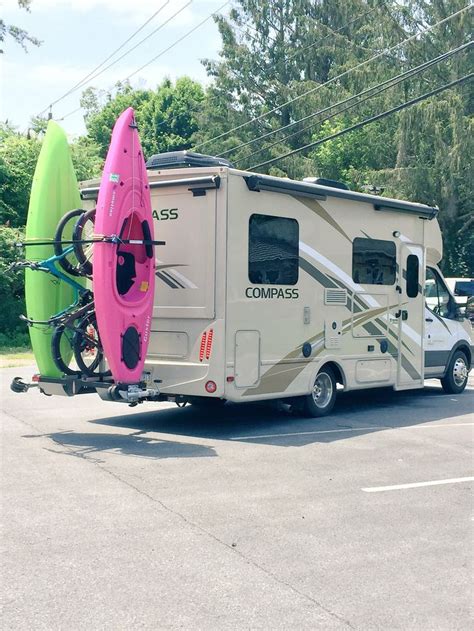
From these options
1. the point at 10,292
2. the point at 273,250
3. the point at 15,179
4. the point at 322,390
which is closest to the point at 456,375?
the point at 322,390

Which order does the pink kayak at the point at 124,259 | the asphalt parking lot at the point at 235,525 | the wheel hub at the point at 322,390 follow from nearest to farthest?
the asphalt parking lot at the point at 235,525, the pink kayak at the point at 124,259, the wheel hub at the point at 322,390

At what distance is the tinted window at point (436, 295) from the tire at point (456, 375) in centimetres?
81

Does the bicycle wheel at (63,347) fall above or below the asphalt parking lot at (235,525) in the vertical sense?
above

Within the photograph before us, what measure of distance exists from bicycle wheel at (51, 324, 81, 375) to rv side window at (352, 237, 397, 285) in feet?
13.6

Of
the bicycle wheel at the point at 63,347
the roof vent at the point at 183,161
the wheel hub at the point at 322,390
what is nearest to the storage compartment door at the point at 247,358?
the wheel hub at the point at 322,390

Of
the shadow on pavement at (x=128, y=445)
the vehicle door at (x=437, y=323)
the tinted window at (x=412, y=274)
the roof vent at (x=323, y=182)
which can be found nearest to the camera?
the shadow on pavement at (x=128, y=445)

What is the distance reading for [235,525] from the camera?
604cm

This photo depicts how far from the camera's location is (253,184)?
974 centimetres

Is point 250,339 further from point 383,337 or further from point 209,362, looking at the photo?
point 383,337

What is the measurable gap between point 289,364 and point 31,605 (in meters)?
6.28

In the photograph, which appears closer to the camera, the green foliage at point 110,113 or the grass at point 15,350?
the grass at point 15,350

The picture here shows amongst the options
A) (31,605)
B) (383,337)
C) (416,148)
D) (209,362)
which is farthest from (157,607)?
(416,148)

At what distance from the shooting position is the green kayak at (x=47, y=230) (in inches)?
377

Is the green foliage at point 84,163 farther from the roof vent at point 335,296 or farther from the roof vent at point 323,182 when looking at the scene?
the roof vent at point 335,296
